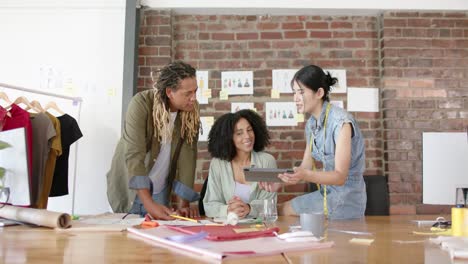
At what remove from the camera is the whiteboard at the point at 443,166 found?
3.37 metres

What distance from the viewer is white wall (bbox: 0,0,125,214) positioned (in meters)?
3.41

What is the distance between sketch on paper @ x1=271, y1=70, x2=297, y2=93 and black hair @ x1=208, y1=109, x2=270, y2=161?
66cm

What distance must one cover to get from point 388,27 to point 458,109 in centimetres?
87

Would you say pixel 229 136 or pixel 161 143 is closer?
pixel 161 143

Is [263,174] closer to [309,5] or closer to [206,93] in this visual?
[206,93]

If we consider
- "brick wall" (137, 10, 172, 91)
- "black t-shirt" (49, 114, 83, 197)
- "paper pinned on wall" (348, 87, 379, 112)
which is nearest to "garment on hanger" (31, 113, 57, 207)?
"black t-shirt" (49, 114, 83, 197)

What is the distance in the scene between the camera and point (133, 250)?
3.54 ft

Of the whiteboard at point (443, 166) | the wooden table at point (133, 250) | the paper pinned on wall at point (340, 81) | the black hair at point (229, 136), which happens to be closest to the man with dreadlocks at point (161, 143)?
the black hair at point (229, 136)

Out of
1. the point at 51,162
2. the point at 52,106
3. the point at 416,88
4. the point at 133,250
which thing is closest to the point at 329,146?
the point at 133,250

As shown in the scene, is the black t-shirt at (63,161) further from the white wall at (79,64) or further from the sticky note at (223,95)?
the sticky note at (223,95)

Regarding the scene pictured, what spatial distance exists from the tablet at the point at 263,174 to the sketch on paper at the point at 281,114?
1443 mm

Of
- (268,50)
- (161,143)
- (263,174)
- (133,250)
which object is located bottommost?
(133,250)

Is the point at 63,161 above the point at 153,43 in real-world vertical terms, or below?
below

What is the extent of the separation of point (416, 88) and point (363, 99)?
43 cm
